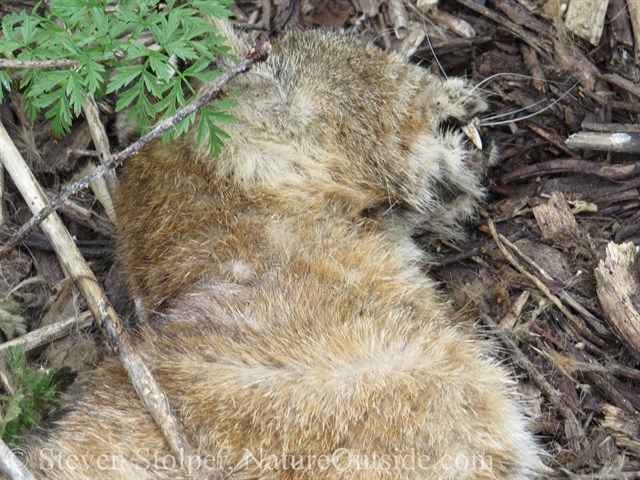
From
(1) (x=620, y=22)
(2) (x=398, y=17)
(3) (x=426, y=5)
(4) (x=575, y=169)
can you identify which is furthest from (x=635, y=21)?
(2) (x=398, y=17)

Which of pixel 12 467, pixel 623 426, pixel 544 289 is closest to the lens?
→ pixel 12 467

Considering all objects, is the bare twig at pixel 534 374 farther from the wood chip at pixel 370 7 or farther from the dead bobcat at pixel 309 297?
the wood chip at pixel 370 7

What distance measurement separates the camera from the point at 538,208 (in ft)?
12.3

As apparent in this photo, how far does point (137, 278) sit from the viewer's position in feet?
11.3

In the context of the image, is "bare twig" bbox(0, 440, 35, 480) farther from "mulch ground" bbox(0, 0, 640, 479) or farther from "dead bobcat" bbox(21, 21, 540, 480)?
"mulch ground" bbox(0, 0, 640, 479)

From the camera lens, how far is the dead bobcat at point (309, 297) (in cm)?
275

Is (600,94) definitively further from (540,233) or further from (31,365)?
(31,365)

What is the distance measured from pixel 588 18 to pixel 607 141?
0.72 metres

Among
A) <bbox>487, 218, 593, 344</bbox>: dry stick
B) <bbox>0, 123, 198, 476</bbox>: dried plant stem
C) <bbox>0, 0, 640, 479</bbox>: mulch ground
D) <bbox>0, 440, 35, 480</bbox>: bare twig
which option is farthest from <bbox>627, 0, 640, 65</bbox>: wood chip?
<bbox>0, 440, 35, 480</bbox>: bare twig

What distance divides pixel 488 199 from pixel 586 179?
49 centimetres

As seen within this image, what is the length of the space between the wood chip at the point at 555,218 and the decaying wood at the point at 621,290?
24 centimetres

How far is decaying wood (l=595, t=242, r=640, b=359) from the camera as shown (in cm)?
337

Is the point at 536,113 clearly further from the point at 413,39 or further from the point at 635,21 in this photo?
the point at 413,39

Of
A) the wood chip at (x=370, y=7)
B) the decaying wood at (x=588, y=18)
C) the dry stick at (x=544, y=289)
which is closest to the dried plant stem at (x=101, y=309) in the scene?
the dry stick at (x=544, y=289)
